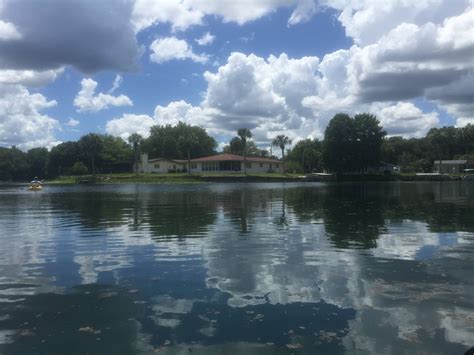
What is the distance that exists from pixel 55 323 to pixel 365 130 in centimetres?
11999

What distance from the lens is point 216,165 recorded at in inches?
5335

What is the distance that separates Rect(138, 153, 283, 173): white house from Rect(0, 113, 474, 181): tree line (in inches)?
137

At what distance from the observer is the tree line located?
121750mm

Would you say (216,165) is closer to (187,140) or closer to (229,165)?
(229,165)

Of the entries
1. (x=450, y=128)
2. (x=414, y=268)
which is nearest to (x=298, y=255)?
(x=414, y=268)

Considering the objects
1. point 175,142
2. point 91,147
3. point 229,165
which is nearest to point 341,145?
point 229,165

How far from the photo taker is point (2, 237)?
888 inches

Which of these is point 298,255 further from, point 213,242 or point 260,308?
point 260,308

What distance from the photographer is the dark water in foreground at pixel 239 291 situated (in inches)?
332

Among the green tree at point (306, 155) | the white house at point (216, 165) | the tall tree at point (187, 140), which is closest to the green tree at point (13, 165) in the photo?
the white house at point (216, 165)

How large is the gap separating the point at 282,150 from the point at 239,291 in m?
131

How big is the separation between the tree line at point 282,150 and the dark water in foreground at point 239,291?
102 metres

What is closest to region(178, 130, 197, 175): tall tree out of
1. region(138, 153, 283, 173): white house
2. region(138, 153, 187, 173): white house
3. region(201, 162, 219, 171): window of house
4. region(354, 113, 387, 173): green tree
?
region(138, 153, 187, 173): white house

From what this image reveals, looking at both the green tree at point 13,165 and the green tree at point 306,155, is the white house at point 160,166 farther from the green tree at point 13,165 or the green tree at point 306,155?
the green tree at point 13,165
